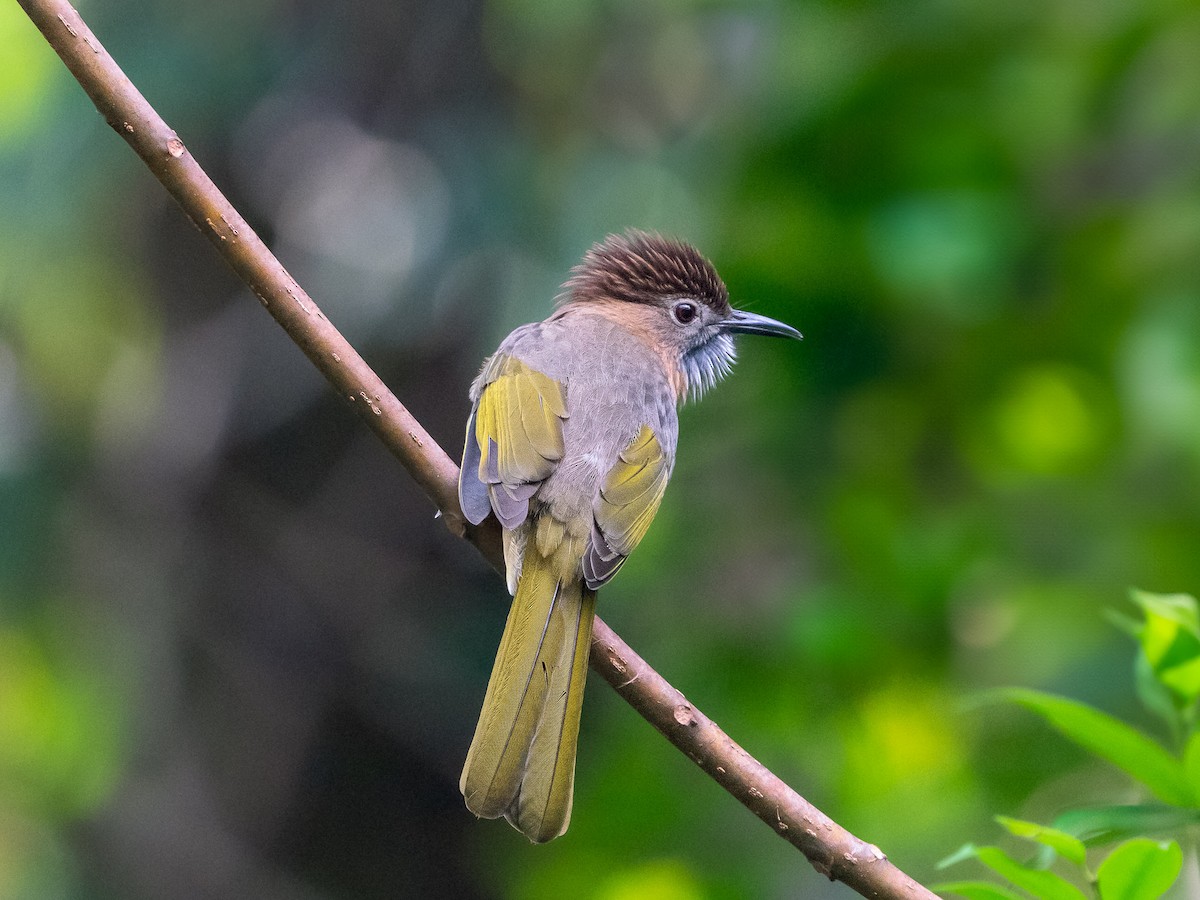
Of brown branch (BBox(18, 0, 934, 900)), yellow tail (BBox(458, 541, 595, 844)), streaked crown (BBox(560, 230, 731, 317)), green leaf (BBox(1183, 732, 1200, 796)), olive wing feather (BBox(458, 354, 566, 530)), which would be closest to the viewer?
green leaf (BBox(1183, 732, 1200, 796))

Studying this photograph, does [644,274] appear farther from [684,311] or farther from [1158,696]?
[1158,696]

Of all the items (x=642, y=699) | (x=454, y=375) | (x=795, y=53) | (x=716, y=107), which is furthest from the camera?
(x=454, y=375)

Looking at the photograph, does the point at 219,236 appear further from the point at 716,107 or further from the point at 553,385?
the point at 716,107

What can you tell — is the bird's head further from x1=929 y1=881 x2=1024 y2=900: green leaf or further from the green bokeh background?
x1=929 y1=881 x2=1024 y2=900: green leaf

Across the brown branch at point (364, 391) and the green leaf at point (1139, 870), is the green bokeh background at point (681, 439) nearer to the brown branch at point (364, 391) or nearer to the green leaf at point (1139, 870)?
the brown branch at point (364, 391)

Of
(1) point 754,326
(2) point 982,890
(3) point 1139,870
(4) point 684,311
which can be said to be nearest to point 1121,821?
(3) point 1139,870

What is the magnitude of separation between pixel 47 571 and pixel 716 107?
9.20 feet

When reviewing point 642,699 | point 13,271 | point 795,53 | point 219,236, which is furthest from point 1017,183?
point 13,271

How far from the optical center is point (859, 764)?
4051mm

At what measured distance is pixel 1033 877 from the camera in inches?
70.5

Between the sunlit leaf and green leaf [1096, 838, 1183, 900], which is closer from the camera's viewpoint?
green leaf [1096, 838, 1183, 900]

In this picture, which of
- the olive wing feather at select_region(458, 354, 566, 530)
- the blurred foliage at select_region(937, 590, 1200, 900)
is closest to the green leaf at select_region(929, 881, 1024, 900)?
the blurred foliage at select_region(937, 590, 1200, 900)

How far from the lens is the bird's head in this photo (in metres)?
4.07

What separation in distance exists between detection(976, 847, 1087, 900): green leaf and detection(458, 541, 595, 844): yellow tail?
96 cm
